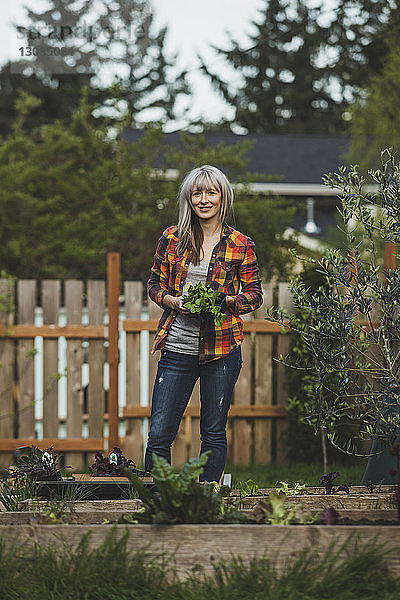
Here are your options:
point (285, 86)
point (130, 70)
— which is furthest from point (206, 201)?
point (285, 86)

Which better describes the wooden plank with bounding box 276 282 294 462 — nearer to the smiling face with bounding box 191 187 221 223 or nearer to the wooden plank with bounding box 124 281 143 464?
the wooden plank with bounding box 124 281 143 464

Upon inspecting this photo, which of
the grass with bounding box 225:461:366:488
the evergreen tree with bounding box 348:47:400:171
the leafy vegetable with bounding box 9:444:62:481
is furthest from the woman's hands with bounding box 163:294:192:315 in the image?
the evergreen tree with bounding box 348:47:400:171

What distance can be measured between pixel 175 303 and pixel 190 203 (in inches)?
18.3

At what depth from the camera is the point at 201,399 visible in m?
A: 3.47

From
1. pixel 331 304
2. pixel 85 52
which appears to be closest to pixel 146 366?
pixel 331 304

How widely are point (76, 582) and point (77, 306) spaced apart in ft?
10.3

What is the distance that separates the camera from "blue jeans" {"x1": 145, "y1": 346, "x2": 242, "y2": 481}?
343 cm

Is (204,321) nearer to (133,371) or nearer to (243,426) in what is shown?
(133,371)

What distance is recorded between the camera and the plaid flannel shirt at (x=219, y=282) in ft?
11.1

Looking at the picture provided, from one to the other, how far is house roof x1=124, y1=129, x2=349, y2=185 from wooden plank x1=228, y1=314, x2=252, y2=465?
10856mm

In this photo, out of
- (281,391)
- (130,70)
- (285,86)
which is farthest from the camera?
(285,86)

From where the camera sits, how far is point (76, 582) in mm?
2283

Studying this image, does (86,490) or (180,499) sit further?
(86,490)

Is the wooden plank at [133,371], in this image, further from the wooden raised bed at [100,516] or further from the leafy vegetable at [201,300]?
the wooden raised bed at [100,516]
